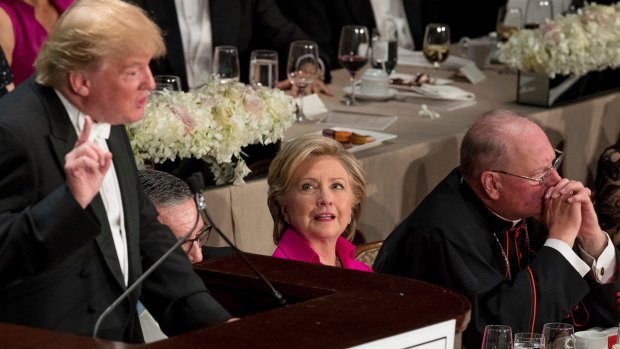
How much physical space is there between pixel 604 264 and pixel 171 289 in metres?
1.70

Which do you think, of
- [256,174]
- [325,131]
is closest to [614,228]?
[325,131]

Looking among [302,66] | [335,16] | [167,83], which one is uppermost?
[167,83]

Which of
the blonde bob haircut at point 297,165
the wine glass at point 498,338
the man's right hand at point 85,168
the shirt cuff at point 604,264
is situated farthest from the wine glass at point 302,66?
the man's right hand at point 85,168

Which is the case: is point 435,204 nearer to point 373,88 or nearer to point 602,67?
point 373,88

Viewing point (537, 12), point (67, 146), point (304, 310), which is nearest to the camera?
point (304, 310)

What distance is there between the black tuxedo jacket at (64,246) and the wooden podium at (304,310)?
0.32 feet

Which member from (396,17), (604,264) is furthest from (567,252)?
(396,17)

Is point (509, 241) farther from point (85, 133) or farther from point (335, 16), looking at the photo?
point (335, 16)

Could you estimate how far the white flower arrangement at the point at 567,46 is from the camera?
18.6 ft

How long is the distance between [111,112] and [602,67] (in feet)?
12.7

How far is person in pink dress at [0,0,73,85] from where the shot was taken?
477cm

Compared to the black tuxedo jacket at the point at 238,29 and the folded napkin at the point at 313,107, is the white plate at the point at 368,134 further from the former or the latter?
the black tuxedo jacket at the point at 238,29

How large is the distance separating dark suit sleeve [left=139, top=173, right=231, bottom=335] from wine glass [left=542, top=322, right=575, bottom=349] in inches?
37.7

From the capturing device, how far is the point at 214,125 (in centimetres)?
401
